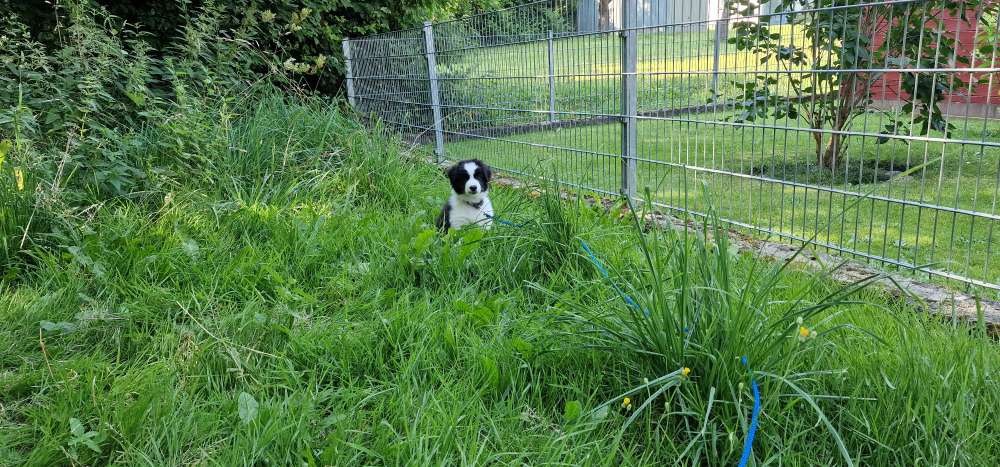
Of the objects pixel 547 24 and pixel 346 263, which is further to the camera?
pixel 547 24

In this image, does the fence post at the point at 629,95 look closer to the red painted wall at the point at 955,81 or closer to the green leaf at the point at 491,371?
the red painted wall at the point at 955,81

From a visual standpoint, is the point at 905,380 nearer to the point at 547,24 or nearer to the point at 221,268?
the point at 221,268

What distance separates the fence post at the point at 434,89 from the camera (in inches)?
226

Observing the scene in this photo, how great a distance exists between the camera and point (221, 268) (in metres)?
2.88

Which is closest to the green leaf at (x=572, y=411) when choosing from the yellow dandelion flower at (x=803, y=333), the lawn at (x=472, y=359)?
the lawn at (x=472, y=359)

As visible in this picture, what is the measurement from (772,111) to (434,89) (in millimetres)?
3189

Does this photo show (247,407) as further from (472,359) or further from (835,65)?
(835,65)

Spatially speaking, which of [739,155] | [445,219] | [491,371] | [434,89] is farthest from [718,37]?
[434,89]

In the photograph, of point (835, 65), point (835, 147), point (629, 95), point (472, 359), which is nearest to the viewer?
point (472, 359)

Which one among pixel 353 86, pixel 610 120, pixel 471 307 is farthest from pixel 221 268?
pixel 353 86

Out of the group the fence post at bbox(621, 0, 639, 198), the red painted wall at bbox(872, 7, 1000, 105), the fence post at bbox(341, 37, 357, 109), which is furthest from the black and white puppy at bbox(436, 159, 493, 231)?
the fence post at bbox(341, 37, 357, 109)

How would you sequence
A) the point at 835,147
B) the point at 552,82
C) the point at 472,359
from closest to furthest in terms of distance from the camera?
the point at 472,359 < the point at 835,147 < the point at 552,82

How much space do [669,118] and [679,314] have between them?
84.6 inches

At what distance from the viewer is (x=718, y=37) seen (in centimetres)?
332
